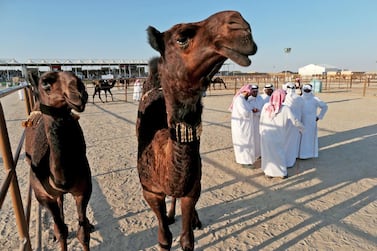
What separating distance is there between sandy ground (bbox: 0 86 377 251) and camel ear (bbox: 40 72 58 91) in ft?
6.57

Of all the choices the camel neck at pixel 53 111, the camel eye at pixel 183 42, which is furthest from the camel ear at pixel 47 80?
the camel eye at pixel 183 42

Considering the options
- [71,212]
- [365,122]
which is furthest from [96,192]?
[365,122]

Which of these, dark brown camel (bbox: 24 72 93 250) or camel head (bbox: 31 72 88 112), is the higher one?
camel head (bbox: 31 72 88 112)

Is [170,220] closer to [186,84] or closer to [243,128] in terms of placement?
[186,84]

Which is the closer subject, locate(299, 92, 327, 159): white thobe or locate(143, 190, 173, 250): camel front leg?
locate(143, 190, 173, 250): camel front leg

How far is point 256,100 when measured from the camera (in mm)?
6602

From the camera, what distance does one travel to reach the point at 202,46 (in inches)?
51.4

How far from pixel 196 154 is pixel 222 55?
0.75 m

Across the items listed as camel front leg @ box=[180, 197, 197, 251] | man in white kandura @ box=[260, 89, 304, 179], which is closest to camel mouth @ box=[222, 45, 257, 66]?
camel front leg @ box=[180, 197, 197, 251]

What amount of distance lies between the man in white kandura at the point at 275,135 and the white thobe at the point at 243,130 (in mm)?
427

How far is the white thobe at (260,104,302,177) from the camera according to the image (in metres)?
5.10

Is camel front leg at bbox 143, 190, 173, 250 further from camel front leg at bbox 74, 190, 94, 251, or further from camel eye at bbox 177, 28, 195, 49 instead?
camel eye at bbox 177, 28, 195, 49

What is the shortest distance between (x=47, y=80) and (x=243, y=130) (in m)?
4.41

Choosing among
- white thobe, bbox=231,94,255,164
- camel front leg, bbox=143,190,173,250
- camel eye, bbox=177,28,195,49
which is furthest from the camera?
white thobe, bbox=231,94,255,164
